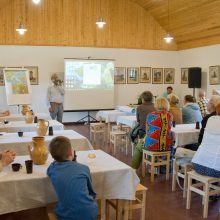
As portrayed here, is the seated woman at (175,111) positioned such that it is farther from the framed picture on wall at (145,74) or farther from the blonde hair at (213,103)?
the framed picture on wall at (145,74)

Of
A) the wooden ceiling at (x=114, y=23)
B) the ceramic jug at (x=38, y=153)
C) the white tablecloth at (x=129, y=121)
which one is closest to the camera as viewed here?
the ceramic jug at (x=38, y=153)

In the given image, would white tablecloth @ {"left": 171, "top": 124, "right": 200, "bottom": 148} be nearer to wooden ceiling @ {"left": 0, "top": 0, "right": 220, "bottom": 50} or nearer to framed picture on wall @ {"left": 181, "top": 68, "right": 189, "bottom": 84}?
wooden ceiling @ {"left": 0, "top": 0, "right": 220, "bottom": 50}

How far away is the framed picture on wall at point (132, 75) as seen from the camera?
11680mm

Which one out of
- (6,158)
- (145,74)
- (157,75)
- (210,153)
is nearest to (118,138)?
(210,153)

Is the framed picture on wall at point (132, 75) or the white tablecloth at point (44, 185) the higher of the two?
the framed picture on wall at point (132, 75)

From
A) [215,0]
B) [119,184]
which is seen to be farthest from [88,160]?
[215,0]

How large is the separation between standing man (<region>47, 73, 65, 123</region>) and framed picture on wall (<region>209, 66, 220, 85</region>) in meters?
4.75

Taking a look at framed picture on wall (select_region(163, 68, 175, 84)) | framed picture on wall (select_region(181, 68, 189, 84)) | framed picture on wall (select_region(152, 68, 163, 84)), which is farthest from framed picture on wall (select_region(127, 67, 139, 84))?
framed picture on wall (select_region(181, 68, 189, 84))

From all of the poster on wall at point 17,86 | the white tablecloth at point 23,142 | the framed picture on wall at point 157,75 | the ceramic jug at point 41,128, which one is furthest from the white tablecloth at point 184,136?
the framed picture on wall at point 157,75

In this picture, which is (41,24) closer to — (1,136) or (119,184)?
(1,136)

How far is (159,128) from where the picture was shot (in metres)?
4.78

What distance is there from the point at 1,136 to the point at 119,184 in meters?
2.11

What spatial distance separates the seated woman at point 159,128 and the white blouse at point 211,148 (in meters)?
Result: 1.11

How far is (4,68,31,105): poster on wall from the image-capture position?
31.6 ft
